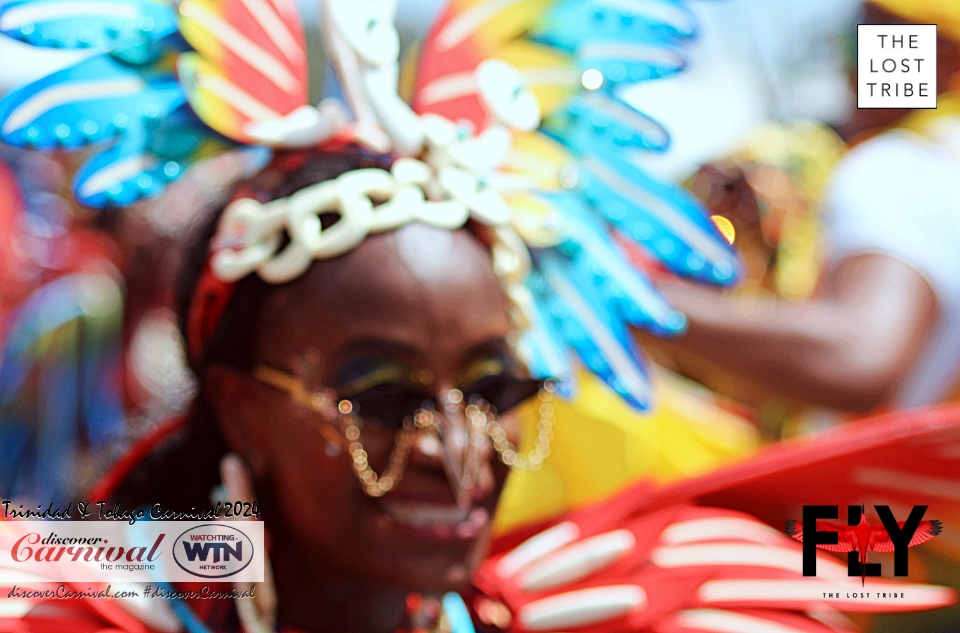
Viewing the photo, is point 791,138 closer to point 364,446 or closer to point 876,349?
point 876,349

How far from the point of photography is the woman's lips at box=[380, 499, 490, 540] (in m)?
1.24

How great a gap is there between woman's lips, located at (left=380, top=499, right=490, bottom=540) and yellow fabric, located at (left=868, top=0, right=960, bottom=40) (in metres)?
1.05

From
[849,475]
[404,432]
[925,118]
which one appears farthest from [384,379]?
[925,118]

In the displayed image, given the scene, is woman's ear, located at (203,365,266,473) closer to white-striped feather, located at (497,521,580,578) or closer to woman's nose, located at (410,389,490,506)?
woman's nose, located at (410,389,490,506)

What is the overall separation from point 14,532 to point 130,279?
936 millimetres

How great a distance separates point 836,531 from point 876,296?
1.14ft

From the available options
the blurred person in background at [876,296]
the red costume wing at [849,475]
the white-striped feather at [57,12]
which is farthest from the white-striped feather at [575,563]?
the white-striped feather at [57,12]

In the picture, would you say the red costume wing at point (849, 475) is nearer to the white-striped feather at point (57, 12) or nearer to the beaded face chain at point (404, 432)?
the beaded face chain at point (404, 432)

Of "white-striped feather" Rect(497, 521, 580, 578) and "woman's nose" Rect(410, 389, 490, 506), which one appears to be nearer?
"woman's nose" Rect(410, 389, 490, 506)

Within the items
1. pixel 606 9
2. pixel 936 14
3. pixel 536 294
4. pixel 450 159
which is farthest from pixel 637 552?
pixel 936 14

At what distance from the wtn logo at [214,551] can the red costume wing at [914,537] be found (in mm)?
895

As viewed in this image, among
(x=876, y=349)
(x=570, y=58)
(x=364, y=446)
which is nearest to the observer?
(x=364, y=446)

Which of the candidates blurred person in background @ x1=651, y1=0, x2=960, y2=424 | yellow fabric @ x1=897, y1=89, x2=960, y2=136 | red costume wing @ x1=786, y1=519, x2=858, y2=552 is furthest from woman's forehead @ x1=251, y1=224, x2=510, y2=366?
yellow fabric @ x1=897, y1=89, x2=960, y2=136

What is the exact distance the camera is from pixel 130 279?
221 cm
